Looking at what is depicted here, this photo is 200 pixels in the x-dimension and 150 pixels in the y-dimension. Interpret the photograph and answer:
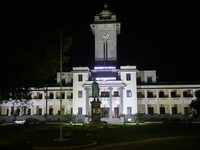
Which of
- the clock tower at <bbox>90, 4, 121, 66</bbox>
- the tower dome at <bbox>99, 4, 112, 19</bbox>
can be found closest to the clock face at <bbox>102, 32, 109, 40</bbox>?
the clock tower at <bbox>90, 4, 121, 66</bbox>

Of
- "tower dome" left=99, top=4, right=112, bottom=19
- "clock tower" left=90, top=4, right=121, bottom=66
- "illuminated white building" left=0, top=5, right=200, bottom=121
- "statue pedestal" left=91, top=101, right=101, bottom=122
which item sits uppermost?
"tower dome" left=99, top=4, right=112, bottom=19

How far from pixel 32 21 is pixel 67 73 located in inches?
Answer: 1628

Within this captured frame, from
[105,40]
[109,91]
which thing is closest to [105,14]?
[105,40]

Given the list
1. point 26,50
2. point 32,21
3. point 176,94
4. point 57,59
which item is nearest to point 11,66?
point 26,50

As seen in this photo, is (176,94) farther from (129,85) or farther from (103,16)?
(103,16)

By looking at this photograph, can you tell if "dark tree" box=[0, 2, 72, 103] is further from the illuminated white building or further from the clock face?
the clock face

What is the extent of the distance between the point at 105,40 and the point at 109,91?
54.0ft

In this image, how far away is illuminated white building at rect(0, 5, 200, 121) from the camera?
159ft

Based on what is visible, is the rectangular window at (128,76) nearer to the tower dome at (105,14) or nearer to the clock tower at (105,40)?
the clock tower at (105,40)

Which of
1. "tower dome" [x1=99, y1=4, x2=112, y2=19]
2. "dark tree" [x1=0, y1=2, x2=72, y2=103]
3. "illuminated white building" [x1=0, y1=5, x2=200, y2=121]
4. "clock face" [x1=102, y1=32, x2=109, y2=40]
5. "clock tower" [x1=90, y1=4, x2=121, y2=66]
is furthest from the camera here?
"tower dome" [x1=99, y1=4, x2=112, y2=19]

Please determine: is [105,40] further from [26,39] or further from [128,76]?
[26,39]

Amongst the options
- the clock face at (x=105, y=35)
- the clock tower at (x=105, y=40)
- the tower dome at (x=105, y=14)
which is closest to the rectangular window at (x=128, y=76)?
the clock tower at (x=105, y=40)

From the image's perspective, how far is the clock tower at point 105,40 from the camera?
5778 centimetres

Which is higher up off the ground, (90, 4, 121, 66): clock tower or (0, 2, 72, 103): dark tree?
(90, 4, 121, 66): clock tower
